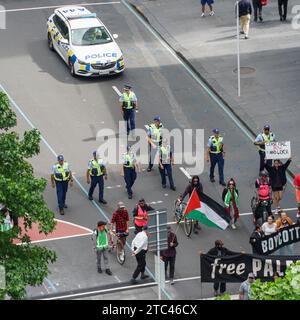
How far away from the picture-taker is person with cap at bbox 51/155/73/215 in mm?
33375

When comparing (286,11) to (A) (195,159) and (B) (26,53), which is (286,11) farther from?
(A) (195,159)

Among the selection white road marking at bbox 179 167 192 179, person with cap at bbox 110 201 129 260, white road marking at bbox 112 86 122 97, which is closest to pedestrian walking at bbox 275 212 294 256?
person with cap at bbox 110 201 129 260

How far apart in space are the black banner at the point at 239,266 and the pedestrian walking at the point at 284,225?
1.77 m

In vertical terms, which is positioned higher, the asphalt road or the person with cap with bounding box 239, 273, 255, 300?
the asphalt road

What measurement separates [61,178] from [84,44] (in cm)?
1066

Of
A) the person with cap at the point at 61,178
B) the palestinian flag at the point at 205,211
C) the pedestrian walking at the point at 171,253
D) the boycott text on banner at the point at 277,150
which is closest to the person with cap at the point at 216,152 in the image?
the boycott text on banner at the point at 277,150

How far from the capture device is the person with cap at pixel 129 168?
34156 millimetres

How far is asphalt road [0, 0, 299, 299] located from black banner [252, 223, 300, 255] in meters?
1.93

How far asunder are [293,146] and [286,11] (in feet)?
38.6

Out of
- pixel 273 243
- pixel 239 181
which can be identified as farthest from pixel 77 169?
pixel 273 243

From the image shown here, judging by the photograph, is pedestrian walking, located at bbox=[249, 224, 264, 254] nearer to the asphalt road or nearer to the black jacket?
the asphalt road

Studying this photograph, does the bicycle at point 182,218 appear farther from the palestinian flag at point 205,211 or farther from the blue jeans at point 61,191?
the blue jeans at point 61,191

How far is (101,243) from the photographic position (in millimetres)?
30234
